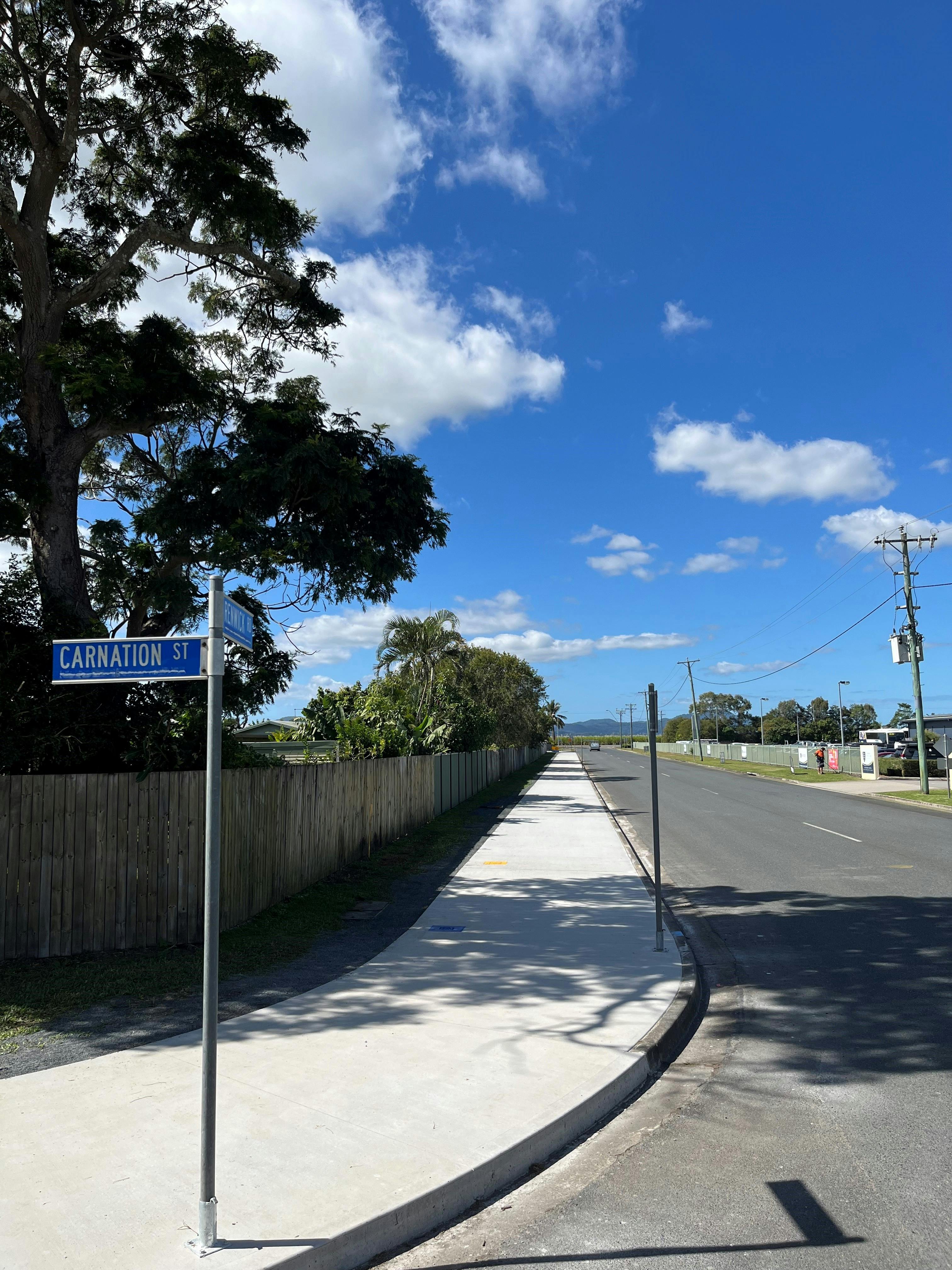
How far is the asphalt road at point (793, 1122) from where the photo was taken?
3.64m

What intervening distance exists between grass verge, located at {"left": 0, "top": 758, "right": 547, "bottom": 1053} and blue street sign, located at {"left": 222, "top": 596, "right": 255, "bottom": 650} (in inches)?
146

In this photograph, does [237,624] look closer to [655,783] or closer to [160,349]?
[655,783]

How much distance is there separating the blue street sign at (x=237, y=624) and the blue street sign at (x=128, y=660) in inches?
4.7

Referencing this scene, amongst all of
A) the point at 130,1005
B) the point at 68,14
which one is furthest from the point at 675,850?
the point at 68,14

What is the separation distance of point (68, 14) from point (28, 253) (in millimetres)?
2944

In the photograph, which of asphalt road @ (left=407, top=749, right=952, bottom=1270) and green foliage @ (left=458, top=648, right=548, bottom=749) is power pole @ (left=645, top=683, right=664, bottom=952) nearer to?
asphalt road @ (left=407, top=749, right=952, bottom=1270)

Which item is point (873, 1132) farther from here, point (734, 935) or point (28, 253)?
point (28, 253)

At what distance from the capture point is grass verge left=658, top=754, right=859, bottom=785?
4259 centimetres

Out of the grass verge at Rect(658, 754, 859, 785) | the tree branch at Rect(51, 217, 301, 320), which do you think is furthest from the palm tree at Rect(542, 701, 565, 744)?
the tree branch at Rect(51, 217, 301, 320)

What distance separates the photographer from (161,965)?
7691 millimetres

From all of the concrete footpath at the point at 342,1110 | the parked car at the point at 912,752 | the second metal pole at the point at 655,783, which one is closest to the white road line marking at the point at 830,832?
the second metal pole at the point at 655,783

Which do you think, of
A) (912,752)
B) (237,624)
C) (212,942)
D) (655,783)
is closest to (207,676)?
(237,624)

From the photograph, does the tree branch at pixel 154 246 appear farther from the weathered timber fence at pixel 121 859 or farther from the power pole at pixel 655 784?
the power pole at pixel 655 784

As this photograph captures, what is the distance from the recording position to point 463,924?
9656mm
